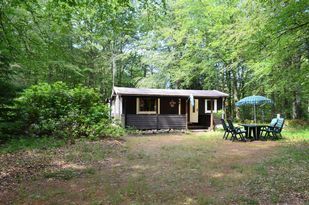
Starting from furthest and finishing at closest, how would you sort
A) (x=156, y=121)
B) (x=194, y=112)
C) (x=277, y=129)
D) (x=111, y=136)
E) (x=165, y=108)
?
(x=194, y=112) < (x=165, y=108) < (x=156, y=121) < (x=277, y=129) < (x=111, y=136)

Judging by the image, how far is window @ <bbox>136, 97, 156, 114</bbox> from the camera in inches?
628

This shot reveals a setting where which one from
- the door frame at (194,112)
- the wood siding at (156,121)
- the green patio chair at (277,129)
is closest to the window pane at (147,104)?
the wood siding at (156,121)

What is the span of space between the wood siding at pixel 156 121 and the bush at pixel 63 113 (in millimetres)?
3340

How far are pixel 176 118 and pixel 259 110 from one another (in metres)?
13.9

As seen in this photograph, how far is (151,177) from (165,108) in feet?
37.5

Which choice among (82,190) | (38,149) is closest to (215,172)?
(82,190)

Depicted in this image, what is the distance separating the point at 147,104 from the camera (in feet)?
53.1

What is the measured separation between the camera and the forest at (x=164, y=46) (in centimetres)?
594

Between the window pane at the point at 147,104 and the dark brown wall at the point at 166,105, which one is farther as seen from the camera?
the window pane at the point at 147,104

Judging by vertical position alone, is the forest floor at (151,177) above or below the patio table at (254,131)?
below

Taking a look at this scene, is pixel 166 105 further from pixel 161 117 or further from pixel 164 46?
pixel 164 46

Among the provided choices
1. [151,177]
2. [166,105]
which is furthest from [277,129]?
[151,177]

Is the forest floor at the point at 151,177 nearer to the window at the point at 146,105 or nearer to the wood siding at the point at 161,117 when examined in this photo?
the wood siding at the point at 161,117

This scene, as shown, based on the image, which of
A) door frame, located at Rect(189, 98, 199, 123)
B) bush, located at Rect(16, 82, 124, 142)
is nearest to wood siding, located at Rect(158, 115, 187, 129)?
door frame, located at Rect(189, 98, 199, 123)
